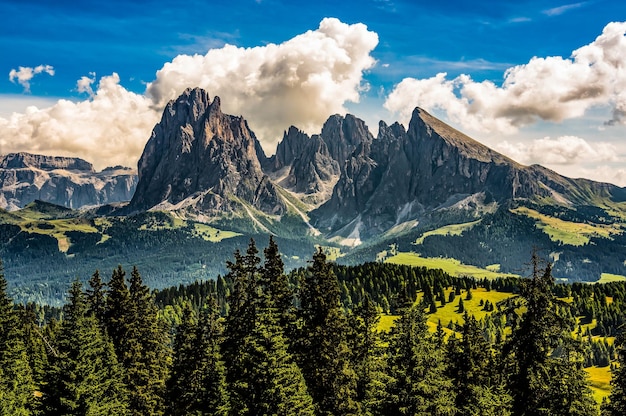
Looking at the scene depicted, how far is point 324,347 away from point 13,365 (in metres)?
38.5

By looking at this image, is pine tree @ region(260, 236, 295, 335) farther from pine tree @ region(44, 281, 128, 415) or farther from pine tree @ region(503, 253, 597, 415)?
pine tree @ region(503, 253, 597, 415)

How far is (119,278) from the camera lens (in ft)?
220

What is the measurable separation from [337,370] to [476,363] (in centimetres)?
1615

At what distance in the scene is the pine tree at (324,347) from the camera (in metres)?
47.7

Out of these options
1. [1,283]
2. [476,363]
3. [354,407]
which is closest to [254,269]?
[354,407]

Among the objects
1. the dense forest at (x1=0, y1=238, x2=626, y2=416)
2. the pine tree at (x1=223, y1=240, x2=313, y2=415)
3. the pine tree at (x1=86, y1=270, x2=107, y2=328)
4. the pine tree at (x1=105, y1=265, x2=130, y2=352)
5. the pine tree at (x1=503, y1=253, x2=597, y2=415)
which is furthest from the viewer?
the pine tree at (x1=86, y1=270, x2=107, y2=328)

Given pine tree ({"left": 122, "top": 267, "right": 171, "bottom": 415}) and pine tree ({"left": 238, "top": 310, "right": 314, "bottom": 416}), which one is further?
pine tree ({"left": 122, "top": 267, "right": 171, "bottom": 415})

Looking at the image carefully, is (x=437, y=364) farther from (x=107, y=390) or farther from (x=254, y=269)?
(x=107, y=390)

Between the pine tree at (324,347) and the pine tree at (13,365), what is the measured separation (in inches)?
1156

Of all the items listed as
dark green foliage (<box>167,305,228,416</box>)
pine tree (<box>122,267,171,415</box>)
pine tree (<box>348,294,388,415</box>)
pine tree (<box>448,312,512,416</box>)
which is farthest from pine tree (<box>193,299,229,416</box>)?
pine tree (<box>448,312,512,416</box>)

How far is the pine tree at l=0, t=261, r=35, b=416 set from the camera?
55.2 meters

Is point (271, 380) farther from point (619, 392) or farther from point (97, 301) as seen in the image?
point (97, 301)

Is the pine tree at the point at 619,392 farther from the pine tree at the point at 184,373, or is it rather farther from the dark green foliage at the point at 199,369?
the pine tree at the point at 184,373

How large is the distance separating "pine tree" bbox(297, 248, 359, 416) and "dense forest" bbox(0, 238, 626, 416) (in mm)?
113
